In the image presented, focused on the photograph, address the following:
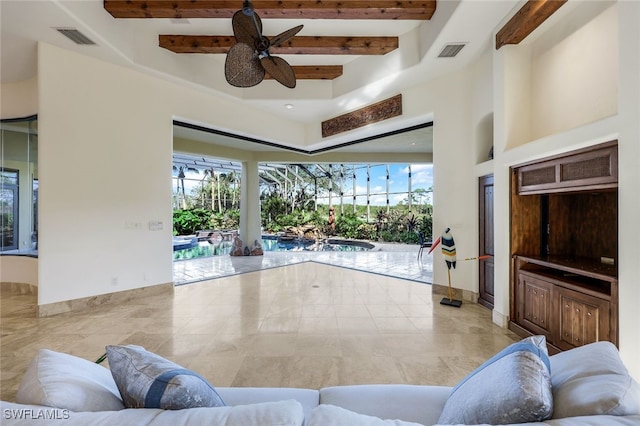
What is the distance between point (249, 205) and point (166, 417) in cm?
815

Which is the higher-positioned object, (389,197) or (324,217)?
(389,197)

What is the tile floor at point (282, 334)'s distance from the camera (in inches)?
92.4

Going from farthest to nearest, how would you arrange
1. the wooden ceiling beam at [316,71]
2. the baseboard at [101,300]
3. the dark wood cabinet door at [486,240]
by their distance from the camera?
1. the wooden ceiling beam at [316,71]
2. the dark wood cabinet door at [486,240]
3. the baseboard at [101,300]

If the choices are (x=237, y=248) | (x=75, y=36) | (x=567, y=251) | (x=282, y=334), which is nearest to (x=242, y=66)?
(x=75, y=36)

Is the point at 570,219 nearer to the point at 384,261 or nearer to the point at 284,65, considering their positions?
the point at 284,65

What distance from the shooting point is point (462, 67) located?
4152 mm

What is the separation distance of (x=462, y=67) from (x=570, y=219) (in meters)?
2.66

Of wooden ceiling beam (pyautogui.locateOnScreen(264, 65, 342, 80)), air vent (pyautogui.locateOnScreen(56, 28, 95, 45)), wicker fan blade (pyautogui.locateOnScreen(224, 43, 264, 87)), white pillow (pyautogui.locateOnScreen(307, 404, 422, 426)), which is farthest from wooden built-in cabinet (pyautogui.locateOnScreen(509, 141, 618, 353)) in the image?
air vent (pyautogui.locateOnScreen(56, 28, 95, 45))

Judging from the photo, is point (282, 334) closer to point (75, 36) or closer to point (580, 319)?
point (580, 319)

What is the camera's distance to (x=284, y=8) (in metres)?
3.31

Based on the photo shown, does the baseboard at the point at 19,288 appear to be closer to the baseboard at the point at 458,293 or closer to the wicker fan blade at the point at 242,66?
the wicker fan blade at the point at 242,66

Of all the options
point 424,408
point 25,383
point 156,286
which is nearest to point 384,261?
point 156,286

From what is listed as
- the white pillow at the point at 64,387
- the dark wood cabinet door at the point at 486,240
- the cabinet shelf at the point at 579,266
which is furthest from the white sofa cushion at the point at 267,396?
the dark wood cabinet door at the point at 486,240

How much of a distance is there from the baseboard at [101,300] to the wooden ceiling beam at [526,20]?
19.7 feet
